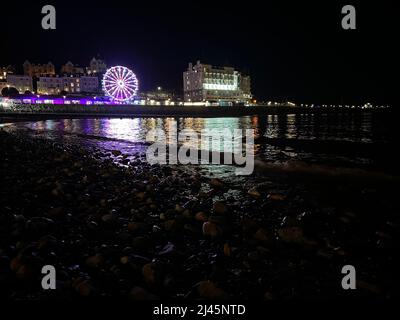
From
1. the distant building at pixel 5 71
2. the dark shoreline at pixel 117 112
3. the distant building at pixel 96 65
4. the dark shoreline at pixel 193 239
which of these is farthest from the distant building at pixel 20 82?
the dark shoreline at pixel 193 239

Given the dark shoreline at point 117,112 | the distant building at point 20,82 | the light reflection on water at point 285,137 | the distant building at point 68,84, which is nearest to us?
the light reflection on water at point 285,137

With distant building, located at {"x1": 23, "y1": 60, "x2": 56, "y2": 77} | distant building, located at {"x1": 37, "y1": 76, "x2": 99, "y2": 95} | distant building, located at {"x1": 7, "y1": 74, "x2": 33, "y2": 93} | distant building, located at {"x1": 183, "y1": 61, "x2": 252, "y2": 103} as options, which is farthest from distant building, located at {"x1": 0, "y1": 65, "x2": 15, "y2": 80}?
distant building, located at {"x1": 183, "y1": 61, "x2": 252, "y2": 103}

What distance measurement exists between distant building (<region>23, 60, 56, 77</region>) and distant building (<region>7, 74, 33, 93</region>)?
10.4m

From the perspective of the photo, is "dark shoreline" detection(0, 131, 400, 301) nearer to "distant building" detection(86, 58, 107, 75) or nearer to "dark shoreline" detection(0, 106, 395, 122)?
"dark shoreline" detection(0, 106, 395, 122)

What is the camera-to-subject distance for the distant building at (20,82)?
126250 mm

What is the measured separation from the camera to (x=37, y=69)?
144875mm

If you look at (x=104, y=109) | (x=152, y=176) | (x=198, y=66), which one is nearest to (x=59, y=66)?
(x=198, y=66)

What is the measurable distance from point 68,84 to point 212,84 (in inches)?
2698

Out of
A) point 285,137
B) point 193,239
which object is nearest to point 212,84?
point 285,137

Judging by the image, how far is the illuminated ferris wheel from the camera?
84.2 metres

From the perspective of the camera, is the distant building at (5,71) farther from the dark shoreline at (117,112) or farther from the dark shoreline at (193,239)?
the dark shoreline at (193,239)

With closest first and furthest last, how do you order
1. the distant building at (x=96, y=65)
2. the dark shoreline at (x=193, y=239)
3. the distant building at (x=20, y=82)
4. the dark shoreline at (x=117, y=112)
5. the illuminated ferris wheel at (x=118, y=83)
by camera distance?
the dark shoreline at (x=193, y=239) < the dark shoreline at (x=117, y=112) < the illuminated ferris wheel at (x=118, y=83) < the distant building at (x=20, y=82) < the distant building at (x=96, y=65)

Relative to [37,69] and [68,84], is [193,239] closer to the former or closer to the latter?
[68,84]

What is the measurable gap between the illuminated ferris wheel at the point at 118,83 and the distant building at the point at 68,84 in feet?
A: 173
